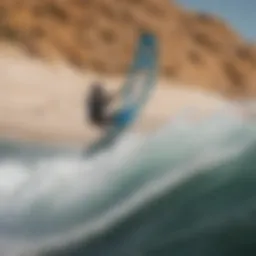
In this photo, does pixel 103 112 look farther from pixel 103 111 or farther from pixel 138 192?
pixel 138 192

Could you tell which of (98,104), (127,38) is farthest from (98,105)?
(127,38)

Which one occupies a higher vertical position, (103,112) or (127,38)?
(127,38)

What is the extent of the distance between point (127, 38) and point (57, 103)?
0.19 meters

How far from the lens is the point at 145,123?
1.46 metres

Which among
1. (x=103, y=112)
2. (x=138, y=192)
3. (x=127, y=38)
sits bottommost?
(x=138, y=192)

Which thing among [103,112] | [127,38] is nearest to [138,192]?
[103,112]

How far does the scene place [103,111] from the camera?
148 cm

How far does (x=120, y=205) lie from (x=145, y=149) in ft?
0.39

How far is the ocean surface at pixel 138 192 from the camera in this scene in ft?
4.58

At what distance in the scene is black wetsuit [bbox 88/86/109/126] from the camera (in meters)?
1.47

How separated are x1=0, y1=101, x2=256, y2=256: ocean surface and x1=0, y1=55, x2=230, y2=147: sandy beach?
0.02 meters

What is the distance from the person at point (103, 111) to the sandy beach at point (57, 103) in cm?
1

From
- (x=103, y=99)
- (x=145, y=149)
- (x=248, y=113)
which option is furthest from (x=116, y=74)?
(x=248, y=113)

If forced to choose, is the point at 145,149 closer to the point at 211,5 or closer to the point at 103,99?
the point at 103,99
